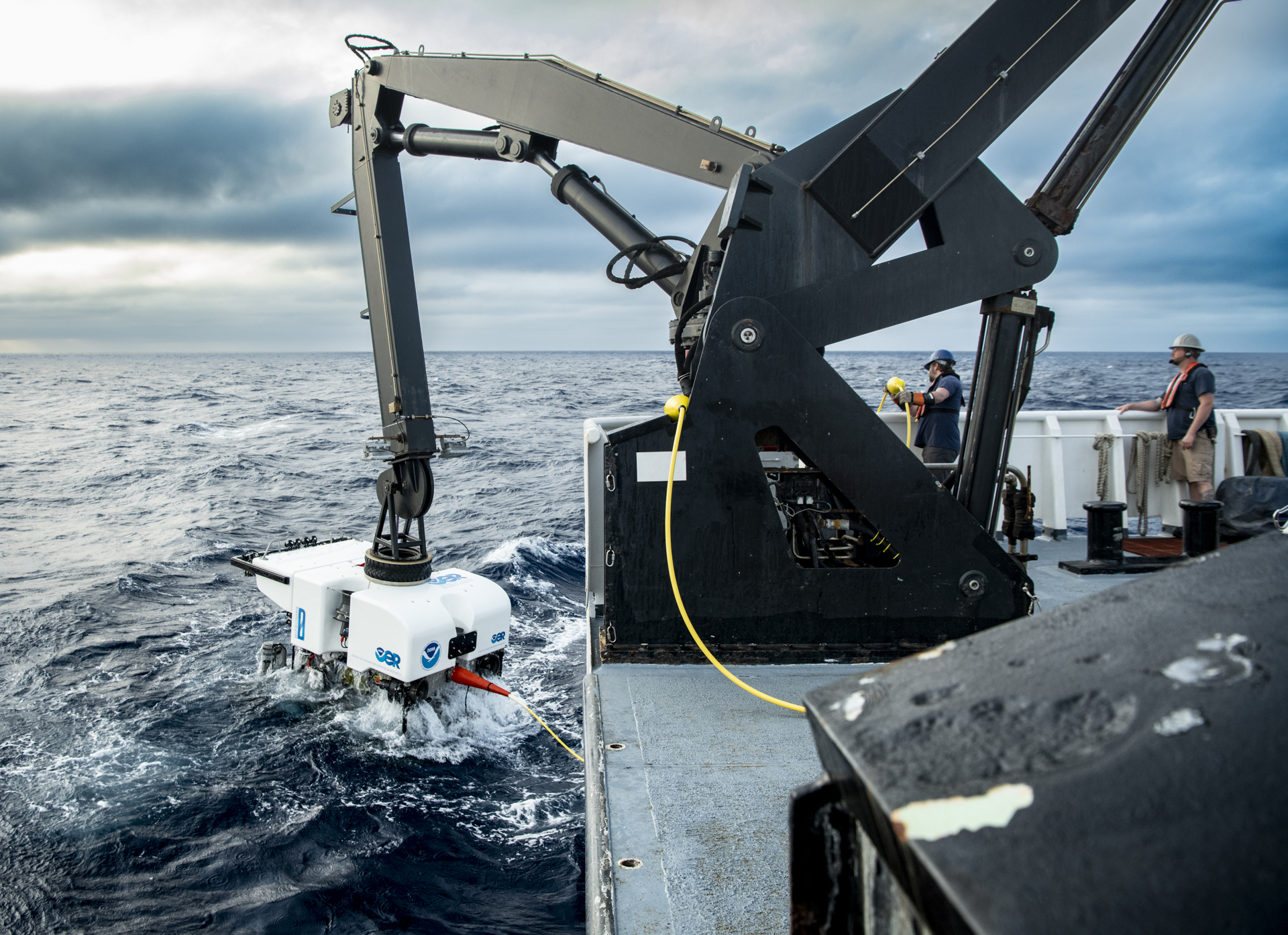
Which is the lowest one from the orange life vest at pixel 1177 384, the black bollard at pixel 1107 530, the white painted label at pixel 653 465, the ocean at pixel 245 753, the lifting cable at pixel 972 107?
the ocean at pixel 245 753

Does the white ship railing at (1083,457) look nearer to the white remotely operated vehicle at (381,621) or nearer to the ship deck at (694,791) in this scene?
the white remotely operated vehicle at (381,621)

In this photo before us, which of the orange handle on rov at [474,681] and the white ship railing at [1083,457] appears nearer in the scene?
the orange handle on rov at [474,681]

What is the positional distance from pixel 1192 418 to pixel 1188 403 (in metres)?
0.21

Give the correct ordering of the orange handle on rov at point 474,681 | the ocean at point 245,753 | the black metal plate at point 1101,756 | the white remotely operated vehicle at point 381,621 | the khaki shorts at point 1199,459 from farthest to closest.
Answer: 1. the khaki shorts at point 1199,459
2. the orange handle on rov at point 474,681
3. the white remotely operated vehicle at point 381,621
4. the ocean at point 245,753
5. the black metal plate at point 1101,756

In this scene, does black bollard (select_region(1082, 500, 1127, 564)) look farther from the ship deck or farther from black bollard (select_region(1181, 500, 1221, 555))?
the ship deck

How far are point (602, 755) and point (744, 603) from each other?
1.08 meters

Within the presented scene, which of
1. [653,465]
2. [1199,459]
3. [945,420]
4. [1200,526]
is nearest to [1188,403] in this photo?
[1199,459]

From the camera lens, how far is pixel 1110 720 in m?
0.74

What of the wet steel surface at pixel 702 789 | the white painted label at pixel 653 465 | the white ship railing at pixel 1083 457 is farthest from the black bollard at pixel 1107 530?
the white painted label at pixel 653 465

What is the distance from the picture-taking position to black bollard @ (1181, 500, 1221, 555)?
514cm

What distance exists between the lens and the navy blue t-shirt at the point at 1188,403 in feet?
22.1

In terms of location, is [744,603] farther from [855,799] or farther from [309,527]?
[309,527]

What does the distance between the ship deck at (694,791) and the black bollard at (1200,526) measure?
3.01 metres

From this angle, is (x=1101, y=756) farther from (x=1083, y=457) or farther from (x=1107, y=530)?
(x=1083, y=457)
